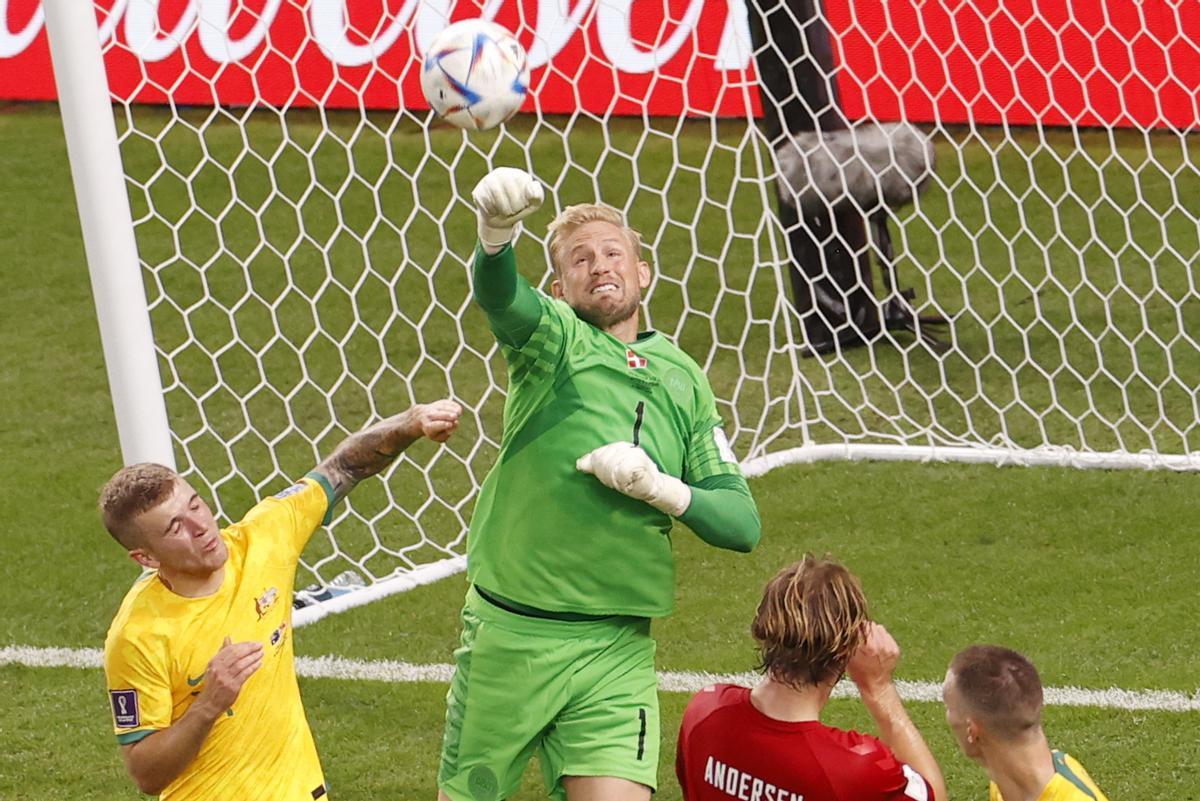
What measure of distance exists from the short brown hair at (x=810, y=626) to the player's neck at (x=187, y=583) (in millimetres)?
1068

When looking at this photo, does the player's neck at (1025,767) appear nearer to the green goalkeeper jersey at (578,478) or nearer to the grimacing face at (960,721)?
the grimacing face at (960,721)

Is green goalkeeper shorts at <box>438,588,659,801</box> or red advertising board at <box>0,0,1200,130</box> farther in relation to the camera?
red advertising board at <box>0,0,1200,130</box>

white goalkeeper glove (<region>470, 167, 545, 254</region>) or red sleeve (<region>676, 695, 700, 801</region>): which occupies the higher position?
white goalkeeper glove (<region>470, 167, 545, 254</region>)

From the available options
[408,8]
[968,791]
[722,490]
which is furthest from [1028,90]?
[722,490]

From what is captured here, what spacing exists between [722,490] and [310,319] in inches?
208

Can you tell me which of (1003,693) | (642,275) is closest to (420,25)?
(642,275)

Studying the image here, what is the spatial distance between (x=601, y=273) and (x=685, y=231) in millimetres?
5866

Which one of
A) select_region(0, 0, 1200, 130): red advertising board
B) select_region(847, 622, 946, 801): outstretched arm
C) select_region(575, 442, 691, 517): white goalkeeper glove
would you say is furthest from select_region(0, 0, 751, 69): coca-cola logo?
select_region(847, 622, 946, 801): outstretched arm

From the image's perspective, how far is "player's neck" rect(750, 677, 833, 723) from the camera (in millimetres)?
3023

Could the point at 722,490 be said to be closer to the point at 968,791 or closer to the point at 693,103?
the point at 968,791

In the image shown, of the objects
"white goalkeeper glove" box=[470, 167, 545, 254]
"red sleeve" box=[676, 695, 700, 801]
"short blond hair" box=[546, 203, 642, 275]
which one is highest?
"white goalkeeper glove" box=[470, 167, 545, 254]

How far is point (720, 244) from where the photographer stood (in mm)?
9195

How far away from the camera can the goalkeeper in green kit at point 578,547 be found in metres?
3.54

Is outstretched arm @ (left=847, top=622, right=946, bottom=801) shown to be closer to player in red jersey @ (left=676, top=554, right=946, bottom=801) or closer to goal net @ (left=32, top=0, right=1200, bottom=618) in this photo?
player in red jersey @ (left=676, top=554, right=946, bottom=801)
